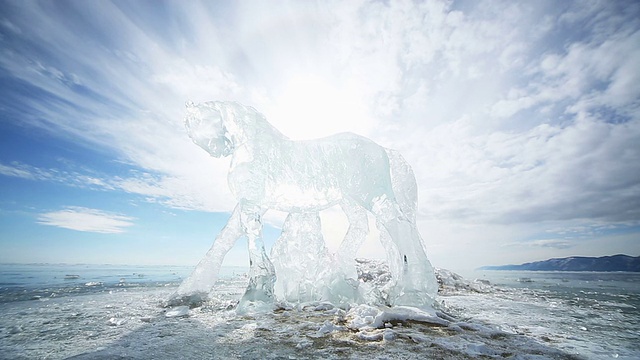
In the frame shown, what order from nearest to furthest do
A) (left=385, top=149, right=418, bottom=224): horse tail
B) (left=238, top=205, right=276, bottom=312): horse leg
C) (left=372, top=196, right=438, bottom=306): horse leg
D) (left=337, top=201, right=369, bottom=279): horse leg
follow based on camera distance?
(left=238, top=205, right=276, bottom=312): horse leg → (left=372, top=196, right=438, bottom=306): horse leg → (left=385, top=149, right=418, bottom=224): horse tail → (left=337, top=201, right=369, bottom=279): horse leg

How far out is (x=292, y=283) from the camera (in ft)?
31.9

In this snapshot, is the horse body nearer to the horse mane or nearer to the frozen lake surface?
the horse mane

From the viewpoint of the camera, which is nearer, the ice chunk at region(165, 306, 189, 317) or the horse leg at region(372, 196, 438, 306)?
the ice chunk at region(165, 306, 189, 317)

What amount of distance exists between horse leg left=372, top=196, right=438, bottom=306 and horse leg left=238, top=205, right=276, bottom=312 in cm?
361

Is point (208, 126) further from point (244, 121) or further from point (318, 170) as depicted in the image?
point (318, 170)

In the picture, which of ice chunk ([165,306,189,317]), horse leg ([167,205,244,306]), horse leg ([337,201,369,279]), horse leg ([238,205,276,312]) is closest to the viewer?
ice chunk ([165,306,189,317])

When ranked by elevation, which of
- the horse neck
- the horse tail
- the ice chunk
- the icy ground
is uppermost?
the horse neck

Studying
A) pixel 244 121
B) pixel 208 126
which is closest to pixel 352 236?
pixel 244 121

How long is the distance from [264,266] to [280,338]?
3391 millimetres

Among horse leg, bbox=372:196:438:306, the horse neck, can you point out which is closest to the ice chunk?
the horse neck

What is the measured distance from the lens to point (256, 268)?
24.5 feet

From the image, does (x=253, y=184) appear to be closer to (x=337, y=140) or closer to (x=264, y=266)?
(x=264, y=266)

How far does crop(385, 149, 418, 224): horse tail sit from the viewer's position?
9.41 meters

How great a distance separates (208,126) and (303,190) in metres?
3.79
